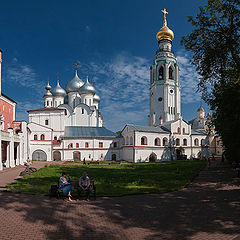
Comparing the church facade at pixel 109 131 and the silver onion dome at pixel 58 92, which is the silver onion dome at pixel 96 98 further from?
the silver onion dome at pixel 58 92

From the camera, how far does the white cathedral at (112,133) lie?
4184 cm

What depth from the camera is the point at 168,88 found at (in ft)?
183

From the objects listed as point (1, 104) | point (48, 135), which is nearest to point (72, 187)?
point (1, 104)

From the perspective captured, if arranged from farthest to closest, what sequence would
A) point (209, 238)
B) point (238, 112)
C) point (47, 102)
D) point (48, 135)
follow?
point (47, 102) → point (48, 135) → point (238, 112) → point (209, 238)

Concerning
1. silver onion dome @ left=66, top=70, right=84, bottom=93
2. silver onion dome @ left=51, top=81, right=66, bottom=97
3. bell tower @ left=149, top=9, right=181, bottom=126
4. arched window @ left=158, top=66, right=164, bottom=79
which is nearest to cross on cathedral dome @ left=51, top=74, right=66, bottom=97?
silver onion dome @ left=51, top=81, right=66, bottom=97

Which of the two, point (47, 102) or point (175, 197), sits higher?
point (47, 102)

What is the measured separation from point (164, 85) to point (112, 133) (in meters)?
20.5

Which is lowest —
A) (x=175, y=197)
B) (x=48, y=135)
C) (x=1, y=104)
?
(x=175, y=197)

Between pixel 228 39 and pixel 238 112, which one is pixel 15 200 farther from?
pixel 228 39

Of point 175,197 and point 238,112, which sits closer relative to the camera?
point 175,197

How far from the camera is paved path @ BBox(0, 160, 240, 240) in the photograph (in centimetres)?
618

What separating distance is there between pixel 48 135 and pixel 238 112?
3580 cm

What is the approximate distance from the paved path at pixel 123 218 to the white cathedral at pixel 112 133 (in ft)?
102

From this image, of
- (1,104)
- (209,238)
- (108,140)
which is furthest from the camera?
(108,140)
